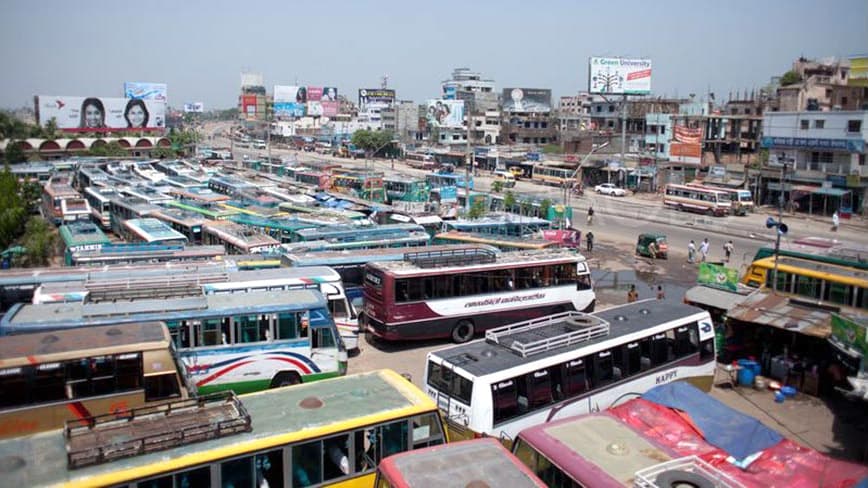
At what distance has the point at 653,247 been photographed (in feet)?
93.9

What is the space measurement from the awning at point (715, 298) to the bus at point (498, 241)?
547 cm

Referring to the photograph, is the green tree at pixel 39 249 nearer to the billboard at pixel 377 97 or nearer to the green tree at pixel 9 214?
the green tree at pixel 9 214

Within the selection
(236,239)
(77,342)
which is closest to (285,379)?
(77,342)

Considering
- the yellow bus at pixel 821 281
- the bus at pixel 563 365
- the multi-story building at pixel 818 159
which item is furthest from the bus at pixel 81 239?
the multi-story building at pixel 818 159

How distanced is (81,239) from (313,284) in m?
11.3

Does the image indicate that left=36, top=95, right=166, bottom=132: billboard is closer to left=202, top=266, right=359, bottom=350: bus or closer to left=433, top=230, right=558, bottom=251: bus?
left=433, top=230, right=558, bottom=251: bus

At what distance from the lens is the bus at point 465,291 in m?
15.6

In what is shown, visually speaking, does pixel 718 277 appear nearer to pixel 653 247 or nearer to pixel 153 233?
pixel 653 247

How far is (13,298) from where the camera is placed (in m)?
15.6

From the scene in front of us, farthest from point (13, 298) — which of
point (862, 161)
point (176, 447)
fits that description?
point (862, 161)

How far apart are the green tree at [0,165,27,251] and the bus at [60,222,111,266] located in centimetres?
392

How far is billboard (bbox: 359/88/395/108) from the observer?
382 ft

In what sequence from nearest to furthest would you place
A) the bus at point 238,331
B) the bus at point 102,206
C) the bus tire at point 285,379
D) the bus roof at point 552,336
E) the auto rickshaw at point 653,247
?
the bus roof at point 552,336 < the bus at point 238,331 < the bus tire at point 285,379 < the auto rickshaw at point 653,247 < the bus at point 102,206

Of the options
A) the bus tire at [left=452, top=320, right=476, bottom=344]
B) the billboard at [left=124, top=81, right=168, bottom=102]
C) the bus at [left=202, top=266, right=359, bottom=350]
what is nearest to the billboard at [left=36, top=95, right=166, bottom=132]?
the billboard at [left=124, top=81, right=168, bottom=102]
